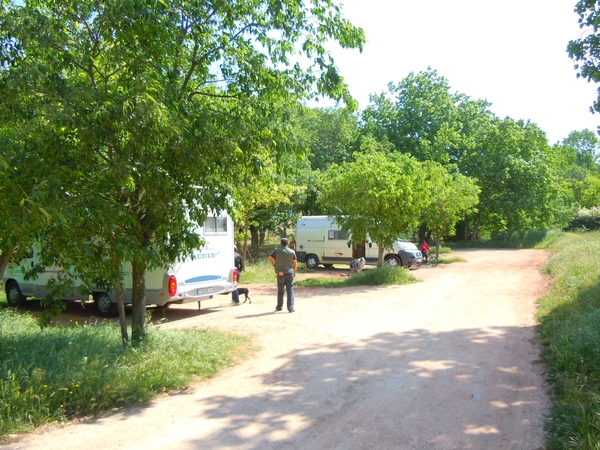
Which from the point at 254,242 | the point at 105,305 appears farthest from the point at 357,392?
the point at 254,242

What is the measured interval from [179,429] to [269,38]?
5983mm

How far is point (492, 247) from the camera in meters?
41.3

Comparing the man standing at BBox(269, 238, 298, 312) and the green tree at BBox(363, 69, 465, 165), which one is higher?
the green tree at BBox(363, 69, 465, 165)

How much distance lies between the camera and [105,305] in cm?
1252

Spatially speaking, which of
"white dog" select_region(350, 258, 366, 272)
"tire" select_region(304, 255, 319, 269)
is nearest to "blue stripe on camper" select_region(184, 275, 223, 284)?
"white dog" select_region(350, 258, 366, 272)

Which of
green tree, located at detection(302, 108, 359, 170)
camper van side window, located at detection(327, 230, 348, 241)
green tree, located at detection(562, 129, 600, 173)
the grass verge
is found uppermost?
green tree, located at detection(562, 129, 600, 173)

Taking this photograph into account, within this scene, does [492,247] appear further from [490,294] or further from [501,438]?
[501,438]

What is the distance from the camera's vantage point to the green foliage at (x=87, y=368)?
5453mm

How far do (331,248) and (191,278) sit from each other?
44.1 ft

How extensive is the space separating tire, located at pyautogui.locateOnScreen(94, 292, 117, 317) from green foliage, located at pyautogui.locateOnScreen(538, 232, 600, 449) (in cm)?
913

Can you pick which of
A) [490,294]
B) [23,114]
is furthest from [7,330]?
[490,294]

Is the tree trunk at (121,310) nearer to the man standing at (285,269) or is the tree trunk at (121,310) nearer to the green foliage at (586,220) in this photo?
the man standing at (285,269)

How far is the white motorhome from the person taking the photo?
11586 mm

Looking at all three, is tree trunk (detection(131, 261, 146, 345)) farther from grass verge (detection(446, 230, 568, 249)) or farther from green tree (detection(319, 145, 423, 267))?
grass verge (detection(446, 230, 568, 249))
